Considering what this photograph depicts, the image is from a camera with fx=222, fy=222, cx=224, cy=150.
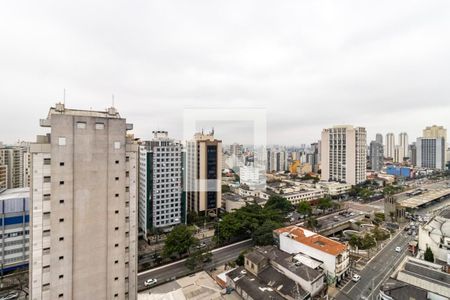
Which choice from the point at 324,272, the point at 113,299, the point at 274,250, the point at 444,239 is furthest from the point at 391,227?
the point at 113,299

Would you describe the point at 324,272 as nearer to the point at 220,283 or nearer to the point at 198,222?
the point at 220,283

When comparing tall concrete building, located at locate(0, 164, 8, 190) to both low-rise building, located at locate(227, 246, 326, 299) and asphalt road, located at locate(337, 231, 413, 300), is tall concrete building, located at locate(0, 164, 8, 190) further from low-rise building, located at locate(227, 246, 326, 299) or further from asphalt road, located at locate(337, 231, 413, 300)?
asphalt road, located at locate(337, 231, 413, 300)

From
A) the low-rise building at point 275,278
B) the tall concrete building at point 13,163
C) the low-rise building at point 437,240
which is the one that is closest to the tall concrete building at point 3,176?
the tall concrete building at point 13,163

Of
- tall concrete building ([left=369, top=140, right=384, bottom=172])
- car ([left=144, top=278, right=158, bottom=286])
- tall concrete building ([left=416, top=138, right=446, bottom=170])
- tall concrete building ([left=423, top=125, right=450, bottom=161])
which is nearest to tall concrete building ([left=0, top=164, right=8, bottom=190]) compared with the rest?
car ([left=144, top=278, right=158, bottom=286])

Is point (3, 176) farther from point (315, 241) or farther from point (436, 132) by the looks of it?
point (436, 132)

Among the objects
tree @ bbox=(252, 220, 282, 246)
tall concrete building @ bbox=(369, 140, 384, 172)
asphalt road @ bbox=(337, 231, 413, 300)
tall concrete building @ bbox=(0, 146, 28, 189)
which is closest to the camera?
asphalt road @ bbox=(337, 231, 413, 300)

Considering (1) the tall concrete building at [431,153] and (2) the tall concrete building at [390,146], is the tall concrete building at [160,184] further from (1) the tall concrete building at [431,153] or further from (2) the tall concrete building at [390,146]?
(2) the tall concrete building at [390,146]
